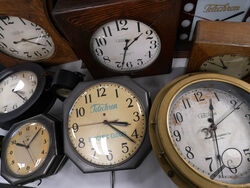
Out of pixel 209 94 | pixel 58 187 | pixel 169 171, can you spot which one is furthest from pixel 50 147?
pixel 209 94

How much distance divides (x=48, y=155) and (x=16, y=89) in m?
0.47

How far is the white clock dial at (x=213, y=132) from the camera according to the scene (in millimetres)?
700

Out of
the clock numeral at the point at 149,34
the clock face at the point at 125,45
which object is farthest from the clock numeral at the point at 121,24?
the clock numeral at the point at 149,34

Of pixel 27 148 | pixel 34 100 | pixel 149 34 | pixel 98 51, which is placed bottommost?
pixel 27 148

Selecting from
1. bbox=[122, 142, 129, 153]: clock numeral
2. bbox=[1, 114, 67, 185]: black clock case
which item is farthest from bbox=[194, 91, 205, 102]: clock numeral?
bbox=[1, 114, 67, 185]: black clock case

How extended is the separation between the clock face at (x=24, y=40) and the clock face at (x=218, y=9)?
2.45ft

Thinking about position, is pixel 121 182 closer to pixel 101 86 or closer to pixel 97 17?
pixel 101 86

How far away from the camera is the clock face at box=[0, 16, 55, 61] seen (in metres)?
0.98

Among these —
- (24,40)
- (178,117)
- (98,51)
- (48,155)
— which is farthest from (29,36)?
(178,117)

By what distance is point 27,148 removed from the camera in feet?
2.97

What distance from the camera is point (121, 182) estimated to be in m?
0.93

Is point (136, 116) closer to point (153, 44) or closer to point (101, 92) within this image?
point (101, 92)

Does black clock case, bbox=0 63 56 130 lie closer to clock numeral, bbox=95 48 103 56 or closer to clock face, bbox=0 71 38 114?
clock face, bbox=0 71 38 114

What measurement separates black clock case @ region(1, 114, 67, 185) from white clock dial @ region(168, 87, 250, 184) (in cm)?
51
